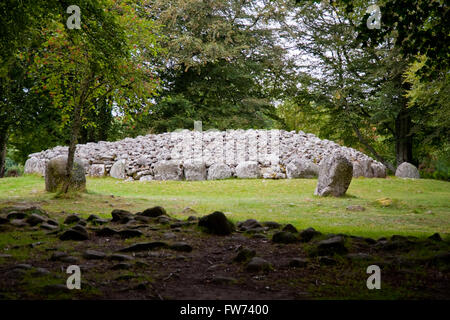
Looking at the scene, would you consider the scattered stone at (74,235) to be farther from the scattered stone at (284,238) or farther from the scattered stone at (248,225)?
the scattered stone at (284,238)

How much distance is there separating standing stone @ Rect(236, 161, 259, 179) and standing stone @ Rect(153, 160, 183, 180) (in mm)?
3010

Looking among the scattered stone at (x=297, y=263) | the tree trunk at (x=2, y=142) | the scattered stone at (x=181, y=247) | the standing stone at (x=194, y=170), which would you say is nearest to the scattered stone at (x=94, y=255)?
the scattered stone at (x=181, y=247)

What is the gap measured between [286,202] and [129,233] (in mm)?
6992

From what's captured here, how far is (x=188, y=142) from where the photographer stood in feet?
74.6

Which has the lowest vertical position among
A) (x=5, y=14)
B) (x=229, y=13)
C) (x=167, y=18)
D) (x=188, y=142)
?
(x=188, y=142)

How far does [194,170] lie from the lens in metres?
20.1

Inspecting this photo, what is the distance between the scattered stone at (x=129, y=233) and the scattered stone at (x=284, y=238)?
2250mm

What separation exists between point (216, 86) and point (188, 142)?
28.6ft

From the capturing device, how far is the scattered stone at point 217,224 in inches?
272

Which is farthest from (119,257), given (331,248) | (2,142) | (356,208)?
(2,142)

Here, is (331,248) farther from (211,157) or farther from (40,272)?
(211,157)

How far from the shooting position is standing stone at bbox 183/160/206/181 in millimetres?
20047
